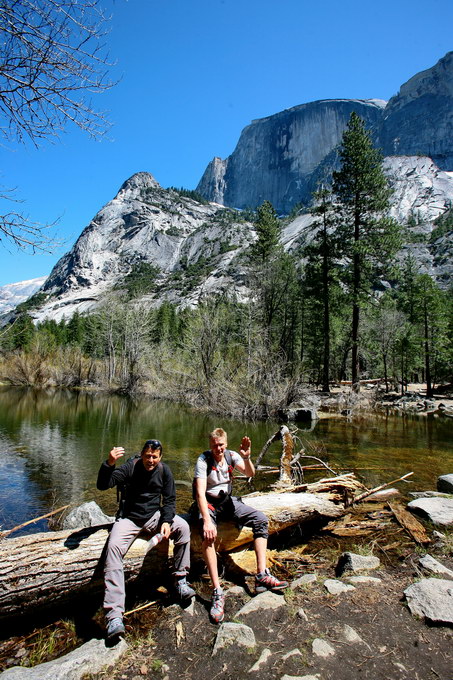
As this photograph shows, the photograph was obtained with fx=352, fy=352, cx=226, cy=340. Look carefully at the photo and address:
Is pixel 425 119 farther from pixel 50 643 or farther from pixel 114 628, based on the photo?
pixel 50 643

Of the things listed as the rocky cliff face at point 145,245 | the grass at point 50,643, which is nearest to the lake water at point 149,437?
the grass at point 50,643

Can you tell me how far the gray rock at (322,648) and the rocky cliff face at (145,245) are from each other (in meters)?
116

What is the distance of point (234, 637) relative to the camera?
2881 mm

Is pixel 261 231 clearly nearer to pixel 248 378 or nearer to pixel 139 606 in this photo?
pixel 248 378

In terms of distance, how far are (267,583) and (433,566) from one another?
183 cm

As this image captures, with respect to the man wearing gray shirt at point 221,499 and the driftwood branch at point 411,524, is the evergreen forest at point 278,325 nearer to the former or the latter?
the driftwood branch at point 411,524

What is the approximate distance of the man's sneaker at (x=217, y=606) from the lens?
317 centimetres

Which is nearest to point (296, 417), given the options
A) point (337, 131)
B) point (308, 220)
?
point (308, 220)

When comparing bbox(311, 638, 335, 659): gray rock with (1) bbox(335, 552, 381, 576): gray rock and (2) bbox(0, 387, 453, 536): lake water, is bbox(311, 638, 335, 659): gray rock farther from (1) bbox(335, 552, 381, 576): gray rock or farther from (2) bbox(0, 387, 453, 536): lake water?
(2) bbox(0, 387, 453, 536): lake water

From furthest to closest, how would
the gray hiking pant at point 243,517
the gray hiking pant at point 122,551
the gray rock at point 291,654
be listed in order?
the gray hiking pant at point 243,517 < the gray hiking pant at point 122,551 < the gray rock at point 291,654

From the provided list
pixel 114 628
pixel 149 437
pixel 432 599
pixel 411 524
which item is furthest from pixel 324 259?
pixel 114 628

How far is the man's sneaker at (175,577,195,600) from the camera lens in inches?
135

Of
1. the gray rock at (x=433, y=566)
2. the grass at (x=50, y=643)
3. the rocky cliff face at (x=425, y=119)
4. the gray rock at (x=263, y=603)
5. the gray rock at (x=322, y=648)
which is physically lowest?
the grass at (x=50, y=643)

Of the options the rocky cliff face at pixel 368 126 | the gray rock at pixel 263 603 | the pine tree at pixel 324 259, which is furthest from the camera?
the rocky cliff face at pixel 368 126
